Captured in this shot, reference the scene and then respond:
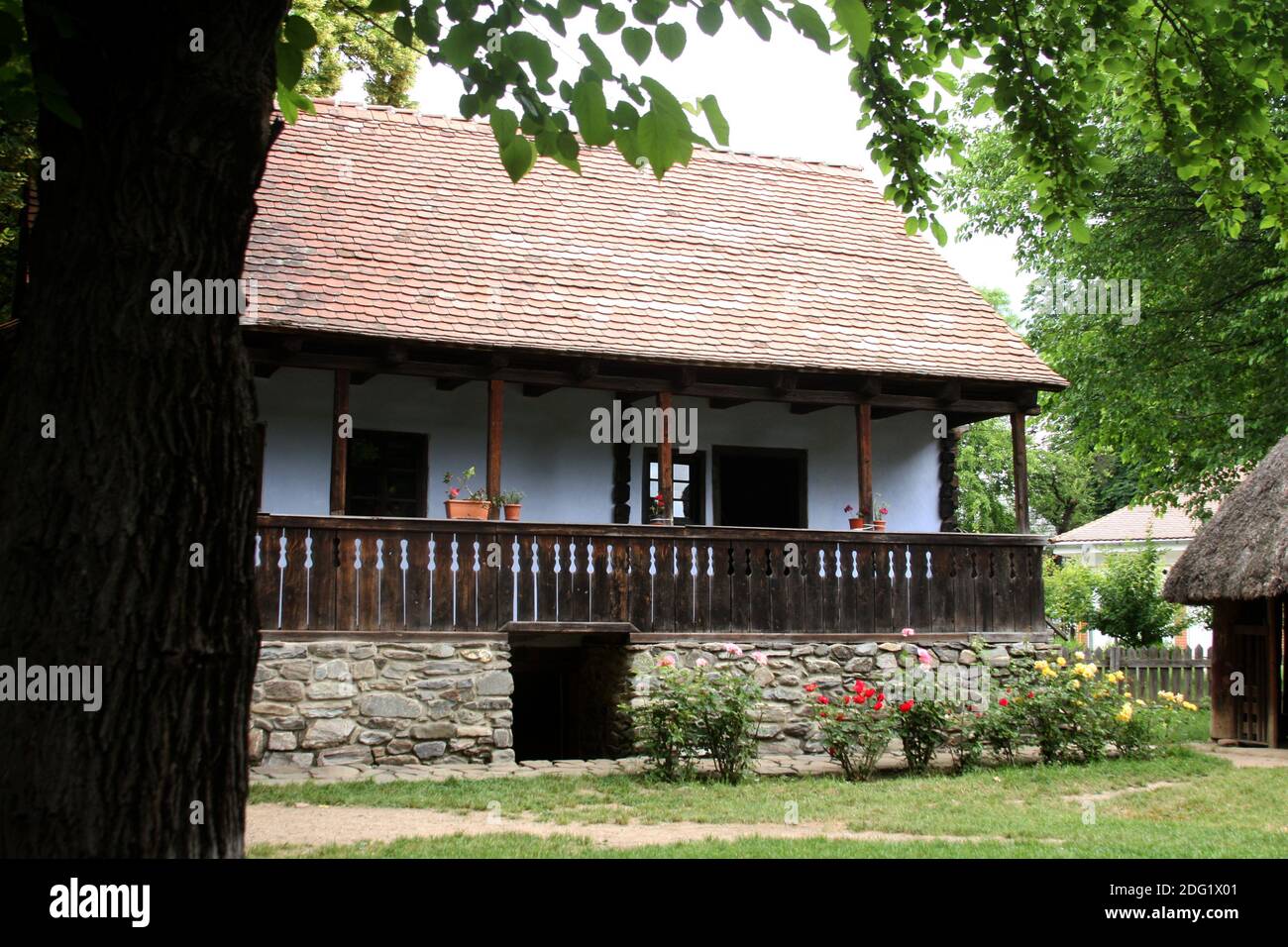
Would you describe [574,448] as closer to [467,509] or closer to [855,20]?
[467,509]

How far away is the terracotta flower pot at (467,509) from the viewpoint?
41.5ft

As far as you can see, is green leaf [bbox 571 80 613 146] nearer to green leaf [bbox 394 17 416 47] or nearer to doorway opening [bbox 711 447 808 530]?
green leaf [bbox 394 17 416 47]

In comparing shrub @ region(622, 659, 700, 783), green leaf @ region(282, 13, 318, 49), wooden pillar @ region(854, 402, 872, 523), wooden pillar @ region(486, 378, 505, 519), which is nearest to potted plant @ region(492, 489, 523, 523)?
wooden pillar @ region(486, 378, 505, 519)

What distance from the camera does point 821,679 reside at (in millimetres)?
13414

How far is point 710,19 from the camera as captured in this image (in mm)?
4195

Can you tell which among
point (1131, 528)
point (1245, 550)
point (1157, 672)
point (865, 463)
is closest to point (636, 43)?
point (865, 463)

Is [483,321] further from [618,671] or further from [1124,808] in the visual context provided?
[1124,808]

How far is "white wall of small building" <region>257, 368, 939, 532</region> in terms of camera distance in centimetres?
1335

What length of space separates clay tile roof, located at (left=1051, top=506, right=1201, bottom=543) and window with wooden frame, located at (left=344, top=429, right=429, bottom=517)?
2759cm

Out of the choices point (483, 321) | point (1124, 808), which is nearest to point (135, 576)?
point (1124, 808)

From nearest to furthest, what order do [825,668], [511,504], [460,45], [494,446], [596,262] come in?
[460,45] < [494,446] < [511,504] < [825,668] < [596,262]

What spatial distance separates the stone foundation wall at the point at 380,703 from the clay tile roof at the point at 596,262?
300cm

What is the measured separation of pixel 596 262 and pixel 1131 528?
2899 cm
